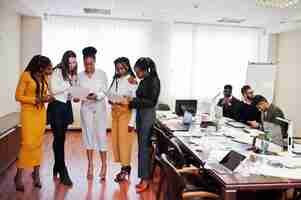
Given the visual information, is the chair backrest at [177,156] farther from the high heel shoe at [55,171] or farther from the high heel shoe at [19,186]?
the high heel shoe at [19,186]

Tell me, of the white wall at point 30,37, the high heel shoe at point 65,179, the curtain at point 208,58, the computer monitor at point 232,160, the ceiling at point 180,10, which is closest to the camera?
the computer monitor at point 232,160

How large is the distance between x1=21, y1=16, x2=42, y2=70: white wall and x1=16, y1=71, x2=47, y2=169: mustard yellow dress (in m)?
3.87

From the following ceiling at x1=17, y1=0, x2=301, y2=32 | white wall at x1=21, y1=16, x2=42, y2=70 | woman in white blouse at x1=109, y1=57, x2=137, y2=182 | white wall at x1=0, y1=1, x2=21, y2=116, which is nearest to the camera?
woman in white blouse at x1=109, y1=57, x2=137, y2=182

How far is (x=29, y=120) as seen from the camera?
3664mm

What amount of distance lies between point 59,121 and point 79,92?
1.38 feet

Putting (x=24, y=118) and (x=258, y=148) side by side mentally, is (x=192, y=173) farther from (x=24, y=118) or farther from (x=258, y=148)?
(x=24, y=118)

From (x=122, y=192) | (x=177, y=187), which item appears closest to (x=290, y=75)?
(x=122, y=192)

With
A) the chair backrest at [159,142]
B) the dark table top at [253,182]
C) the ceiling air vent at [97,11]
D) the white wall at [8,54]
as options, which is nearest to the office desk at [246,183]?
the dark table top at [253,182]

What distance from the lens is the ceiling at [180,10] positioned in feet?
19.2

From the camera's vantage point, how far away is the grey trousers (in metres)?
3.87

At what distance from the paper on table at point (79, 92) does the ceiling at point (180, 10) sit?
245cm

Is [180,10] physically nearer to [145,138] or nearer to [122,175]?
[145,138]

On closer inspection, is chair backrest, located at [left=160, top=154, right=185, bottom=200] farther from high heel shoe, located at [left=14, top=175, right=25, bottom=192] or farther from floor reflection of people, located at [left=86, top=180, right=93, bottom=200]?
high heel shoe, located at [left=14, top=175, right=25, bottom=192]

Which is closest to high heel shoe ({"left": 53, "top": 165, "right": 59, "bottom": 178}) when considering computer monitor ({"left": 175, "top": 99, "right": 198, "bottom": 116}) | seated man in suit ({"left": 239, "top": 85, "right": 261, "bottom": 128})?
computer monitor ({"left": 175, "top": 99, "right": 198, "bottom": 116})
